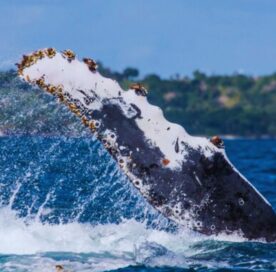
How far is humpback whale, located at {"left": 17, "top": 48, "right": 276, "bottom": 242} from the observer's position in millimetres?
8148

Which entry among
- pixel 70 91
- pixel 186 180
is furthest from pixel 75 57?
pixel 186 180

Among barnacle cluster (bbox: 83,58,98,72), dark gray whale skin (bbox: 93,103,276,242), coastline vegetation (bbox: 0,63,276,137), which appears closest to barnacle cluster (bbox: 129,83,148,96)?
dark gray whale skin (bbox: 93,103,276,242)

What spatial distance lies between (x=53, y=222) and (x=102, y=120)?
10.0ft

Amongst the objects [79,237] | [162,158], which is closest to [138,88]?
[162,158]

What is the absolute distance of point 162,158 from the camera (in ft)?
26.9

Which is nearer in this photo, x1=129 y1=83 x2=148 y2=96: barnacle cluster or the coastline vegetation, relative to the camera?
x1=129 y1=83 x2=148 y2=96: barnacle cluster

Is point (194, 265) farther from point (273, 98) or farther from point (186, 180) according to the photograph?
point (273, 98)

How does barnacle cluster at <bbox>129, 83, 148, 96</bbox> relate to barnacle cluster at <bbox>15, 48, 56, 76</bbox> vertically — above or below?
below

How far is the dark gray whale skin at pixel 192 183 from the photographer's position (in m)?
8.17

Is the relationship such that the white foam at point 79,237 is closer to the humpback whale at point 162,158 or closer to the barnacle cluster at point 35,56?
the humpback whale at point 162,158

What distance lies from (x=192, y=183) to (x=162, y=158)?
312mm

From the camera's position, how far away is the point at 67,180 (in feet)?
60.8

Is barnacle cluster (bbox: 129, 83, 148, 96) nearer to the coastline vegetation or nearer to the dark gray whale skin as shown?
the dark gray whale skin

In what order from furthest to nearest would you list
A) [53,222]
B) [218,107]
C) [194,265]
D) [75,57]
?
[218,107] → [53,222] → [194,265] → [75,57]
